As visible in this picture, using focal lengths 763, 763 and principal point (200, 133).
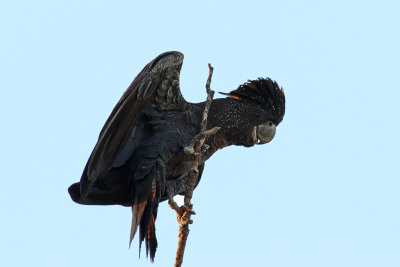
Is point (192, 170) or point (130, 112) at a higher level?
point (130, 112)

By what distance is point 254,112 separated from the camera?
946 centimetres

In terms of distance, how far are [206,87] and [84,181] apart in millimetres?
1722

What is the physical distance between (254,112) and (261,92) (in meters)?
0.29

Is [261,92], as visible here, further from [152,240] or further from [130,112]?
[152,240]

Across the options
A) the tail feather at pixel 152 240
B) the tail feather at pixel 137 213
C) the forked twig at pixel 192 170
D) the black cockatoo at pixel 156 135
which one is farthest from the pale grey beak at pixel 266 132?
the tail feather at pixel 137 213

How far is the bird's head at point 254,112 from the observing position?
9312 mm

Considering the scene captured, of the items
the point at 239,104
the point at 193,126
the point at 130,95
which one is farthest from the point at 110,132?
the point at 239,104

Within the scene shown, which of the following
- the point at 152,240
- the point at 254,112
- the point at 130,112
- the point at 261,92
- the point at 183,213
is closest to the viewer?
the point at 130,112

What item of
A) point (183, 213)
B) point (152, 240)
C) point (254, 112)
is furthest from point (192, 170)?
point (254, 112)

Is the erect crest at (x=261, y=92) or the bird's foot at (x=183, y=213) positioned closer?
the bird's foot at (x=183, y=213)

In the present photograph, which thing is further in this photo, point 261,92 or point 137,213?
point 261,92

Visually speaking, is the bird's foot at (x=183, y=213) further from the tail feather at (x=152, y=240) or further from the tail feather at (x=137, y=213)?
the tail feather at (x=152, y=240)

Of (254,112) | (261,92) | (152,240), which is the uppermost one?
(261,92)

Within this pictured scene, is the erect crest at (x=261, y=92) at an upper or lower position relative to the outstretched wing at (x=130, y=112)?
upper
